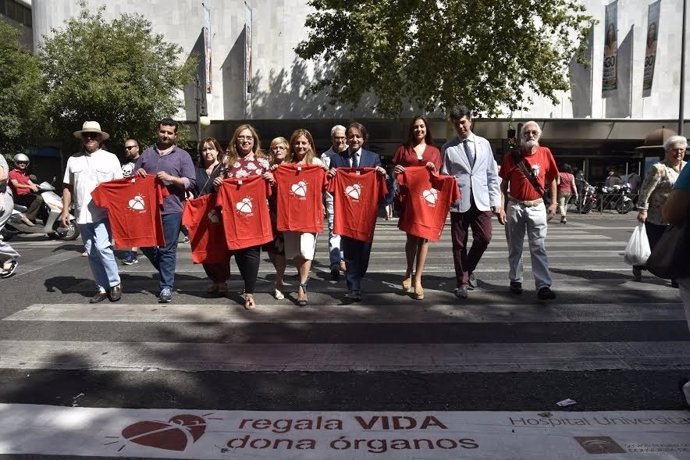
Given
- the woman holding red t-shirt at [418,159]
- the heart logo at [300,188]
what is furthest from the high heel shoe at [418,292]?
the heart logo at [300,188]

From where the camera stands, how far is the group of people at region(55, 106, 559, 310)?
611cm

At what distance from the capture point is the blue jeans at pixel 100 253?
→ 623cm

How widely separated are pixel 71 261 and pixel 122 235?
382 centimetres

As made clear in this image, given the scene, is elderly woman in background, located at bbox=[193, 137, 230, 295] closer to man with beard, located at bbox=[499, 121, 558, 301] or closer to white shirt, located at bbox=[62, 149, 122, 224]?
white shirt, located at bbox=[62, 149, 122, 224]

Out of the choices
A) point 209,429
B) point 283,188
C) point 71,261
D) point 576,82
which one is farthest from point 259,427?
point 576,82

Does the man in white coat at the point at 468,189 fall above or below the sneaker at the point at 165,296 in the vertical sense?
above

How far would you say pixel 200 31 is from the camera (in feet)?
92.0

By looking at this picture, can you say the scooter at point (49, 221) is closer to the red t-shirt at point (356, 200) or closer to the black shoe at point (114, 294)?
the black shoe at point (114, 294)

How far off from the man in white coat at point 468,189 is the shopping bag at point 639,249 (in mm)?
2049

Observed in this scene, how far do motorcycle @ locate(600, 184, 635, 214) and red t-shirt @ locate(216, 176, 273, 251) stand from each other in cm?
1881

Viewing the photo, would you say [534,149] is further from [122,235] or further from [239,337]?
[122,235]

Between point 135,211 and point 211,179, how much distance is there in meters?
0.87

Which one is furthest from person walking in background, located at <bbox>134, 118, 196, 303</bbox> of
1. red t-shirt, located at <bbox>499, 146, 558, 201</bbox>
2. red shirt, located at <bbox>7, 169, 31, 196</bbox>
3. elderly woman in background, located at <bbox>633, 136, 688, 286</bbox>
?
red shirt, located at <bbox>7, 169, 31, 196</bbox>

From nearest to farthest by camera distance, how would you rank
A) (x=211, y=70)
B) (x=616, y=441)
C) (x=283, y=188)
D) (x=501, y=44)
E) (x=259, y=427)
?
1. (x=616, y=441)
2. (x=259, y=427)
3. (x=283, y=188)
4. (x=501, y=44)
5. (x=211, y=70)
